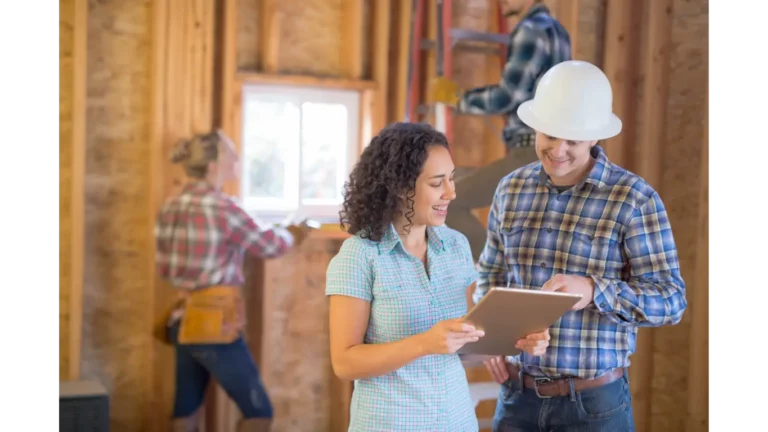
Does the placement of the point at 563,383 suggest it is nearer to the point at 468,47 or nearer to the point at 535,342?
the point at 535,342

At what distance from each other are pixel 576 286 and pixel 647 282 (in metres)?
0.22

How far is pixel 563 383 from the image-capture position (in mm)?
2156

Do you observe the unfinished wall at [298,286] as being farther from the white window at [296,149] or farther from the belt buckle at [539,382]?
the belt buckle at [539,382]

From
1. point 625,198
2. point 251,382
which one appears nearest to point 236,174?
point 251,382

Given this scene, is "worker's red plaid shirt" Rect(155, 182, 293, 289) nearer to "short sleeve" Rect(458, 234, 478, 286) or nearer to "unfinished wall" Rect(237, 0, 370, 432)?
"unfinished wall" Rect(237, 0, 370, 432)

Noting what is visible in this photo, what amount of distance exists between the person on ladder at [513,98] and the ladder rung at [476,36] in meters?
0.18

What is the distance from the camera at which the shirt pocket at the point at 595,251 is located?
2.13m

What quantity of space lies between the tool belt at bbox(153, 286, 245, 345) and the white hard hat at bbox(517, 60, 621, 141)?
143cm

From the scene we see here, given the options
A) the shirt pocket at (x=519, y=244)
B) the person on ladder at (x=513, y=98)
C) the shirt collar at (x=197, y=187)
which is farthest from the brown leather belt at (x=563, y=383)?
the shirt collar at (x=197, y=187)

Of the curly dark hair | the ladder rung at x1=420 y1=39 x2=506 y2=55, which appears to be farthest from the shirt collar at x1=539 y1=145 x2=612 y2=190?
the ladder rung at x1=420 y1=39 x2=506 y2=55

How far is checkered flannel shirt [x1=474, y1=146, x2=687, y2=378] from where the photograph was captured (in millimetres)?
2053

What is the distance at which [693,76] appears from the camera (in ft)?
11.5

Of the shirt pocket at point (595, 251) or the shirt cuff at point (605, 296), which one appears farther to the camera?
the shirt pocket at point (595, 251)

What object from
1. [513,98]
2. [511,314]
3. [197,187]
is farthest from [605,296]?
[197,187]
